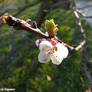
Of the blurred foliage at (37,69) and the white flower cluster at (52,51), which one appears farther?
the blurred foliage at (37,69)

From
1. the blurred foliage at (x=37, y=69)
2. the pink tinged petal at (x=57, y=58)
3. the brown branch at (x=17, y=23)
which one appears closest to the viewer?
the brown branch at (x=17, y=23)

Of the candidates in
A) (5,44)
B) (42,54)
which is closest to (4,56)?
(5,44)

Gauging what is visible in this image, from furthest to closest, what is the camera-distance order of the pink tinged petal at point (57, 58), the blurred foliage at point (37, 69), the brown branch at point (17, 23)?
the blurred foliage at point (37, 69)
the pink tinged petal at point (57, 58)
the brown branch at point (17, 23)

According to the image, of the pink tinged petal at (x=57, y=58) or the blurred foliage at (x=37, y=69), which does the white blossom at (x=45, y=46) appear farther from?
Answer: the blurred foliage at (x=37, y=69)

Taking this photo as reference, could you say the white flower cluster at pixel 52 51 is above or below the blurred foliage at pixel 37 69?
above

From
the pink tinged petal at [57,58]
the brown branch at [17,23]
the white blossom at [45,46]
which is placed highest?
the brown branch at [17,23]

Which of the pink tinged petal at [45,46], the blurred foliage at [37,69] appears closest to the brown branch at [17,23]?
the pink tinged petal at [45,46]

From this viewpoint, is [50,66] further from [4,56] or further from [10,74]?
[4,56]

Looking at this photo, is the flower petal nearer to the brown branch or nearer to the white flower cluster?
the white flower cluster

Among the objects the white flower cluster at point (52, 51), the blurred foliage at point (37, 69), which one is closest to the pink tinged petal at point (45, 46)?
A: the white flower cluster at point (52, 51)

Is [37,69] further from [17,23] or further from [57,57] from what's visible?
[17,23]
